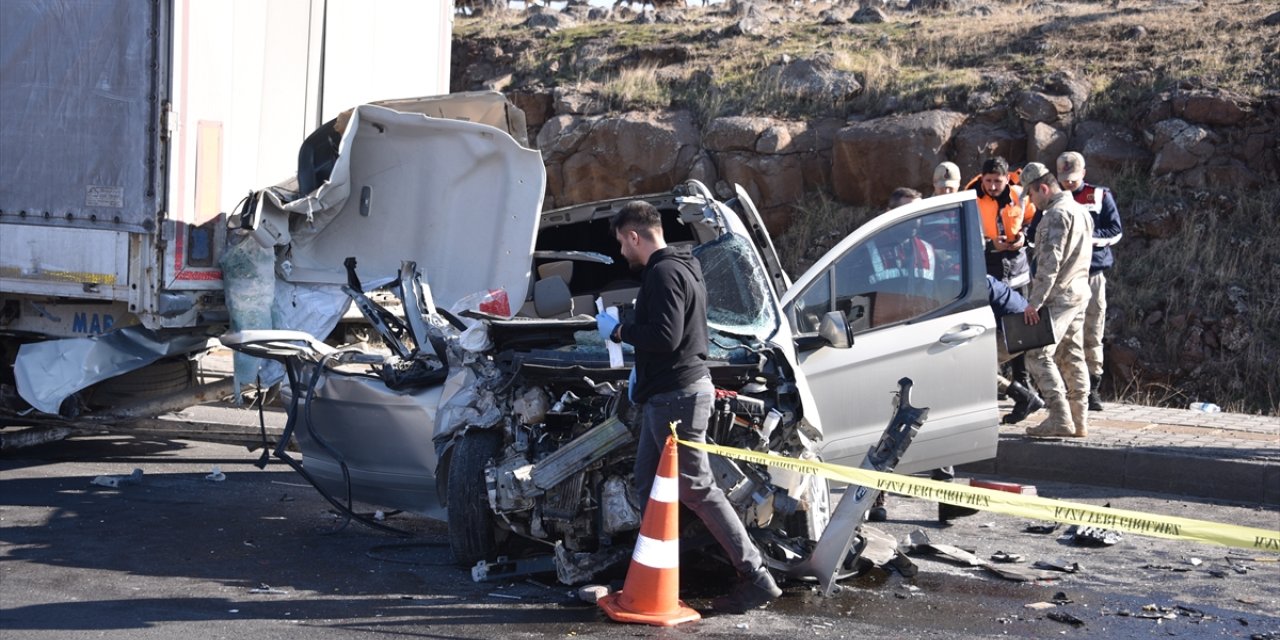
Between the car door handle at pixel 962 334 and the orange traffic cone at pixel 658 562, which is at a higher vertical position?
the car door handle at pixel 962 334

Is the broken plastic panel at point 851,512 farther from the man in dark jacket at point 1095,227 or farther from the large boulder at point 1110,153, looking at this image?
the large boulder at point 1110,153

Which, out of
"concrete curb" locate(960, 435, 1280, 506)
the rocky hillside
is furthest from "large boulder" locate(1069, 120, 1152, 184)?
"concrete curb" locate(960, 435, 1280, 506)

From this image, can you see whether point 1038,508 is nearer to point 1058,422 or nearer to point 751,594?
point 751,594

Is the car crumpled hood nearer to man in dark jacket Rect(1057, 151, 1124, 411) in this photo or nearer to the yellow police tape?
the yellow police tape

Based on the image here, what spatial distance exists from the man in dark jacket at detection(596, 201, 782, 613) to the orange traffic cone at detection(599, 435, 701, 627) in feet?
0.38

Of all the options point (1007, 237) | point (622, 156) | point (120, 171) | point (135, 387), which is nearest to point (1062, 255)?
point (1007, 237)

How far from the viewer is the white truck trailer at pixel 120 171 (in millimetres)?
7637

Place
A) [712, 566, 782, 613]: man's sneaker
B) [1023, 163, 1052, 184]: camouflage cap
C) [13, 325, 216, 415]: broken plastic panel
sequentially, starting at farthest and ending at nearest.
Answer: [1023, 163, 1052, 184]: camouflage cap
[13, 325, 216, 415]: broken plastic panel
[712, 566, 782, 613]: man's sneaker

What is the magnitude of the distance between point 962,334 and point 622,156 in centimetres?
1120

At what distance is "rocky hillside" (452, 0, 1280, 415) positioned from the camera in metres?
14.1

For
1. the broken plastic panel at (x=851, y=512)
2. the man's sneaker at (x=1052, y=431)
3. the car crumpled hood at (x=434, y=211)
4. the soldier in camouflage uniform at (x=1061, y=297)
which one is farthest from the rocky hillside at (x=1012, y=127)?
the broken plastic panel at (x=851, y=512)

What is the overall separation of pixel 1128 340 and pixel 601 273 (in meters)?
7.89

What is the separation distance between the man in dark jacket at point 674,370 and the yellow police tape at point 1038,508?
0.41 feet

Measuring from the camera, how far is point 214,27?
25.4 ft
